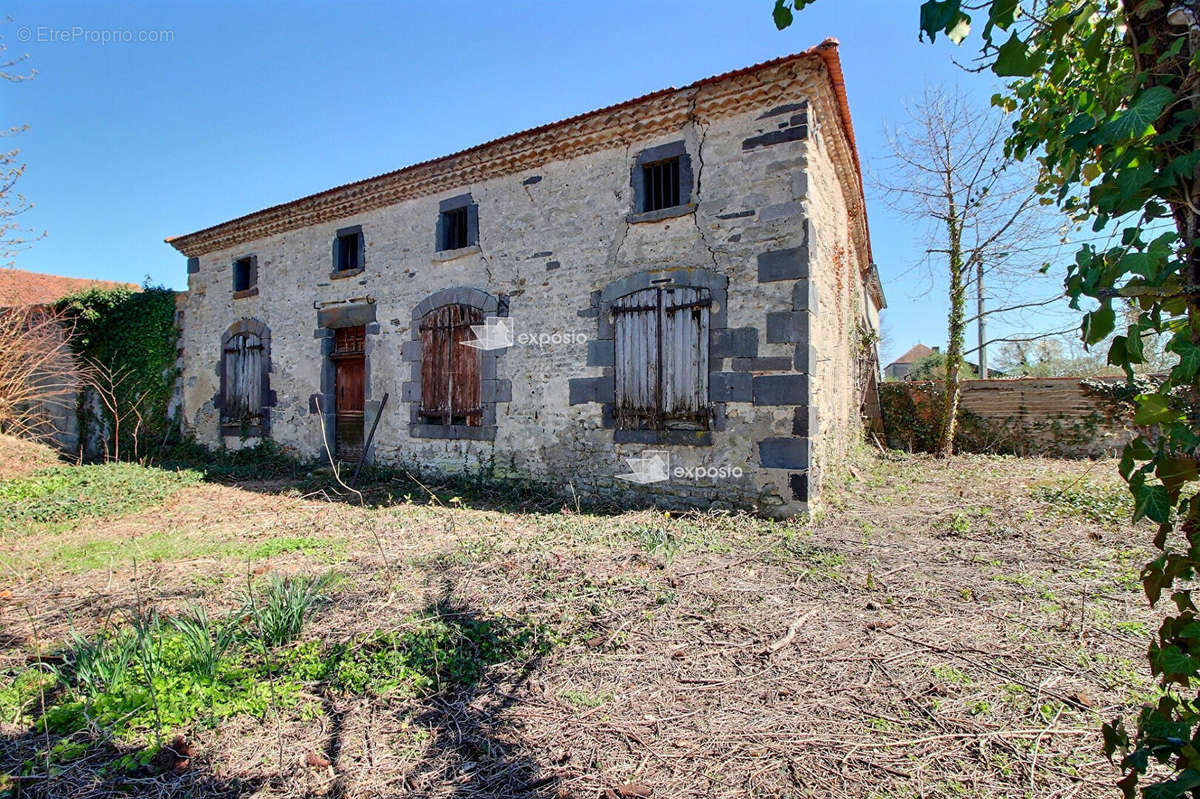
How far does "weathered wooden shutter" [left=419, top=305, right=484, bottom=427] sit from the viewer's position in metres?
8.41

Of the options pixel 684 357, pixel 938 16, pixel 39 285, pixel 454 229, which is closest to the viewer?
pixel 938 16

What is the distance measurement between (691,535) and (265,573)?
3835 millimetres

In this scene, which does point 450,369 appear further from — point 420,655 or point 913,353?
point 913,353

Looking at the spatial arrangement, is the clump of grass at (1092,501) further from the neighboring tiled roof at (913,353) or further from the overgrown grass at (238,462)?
the neighboring tiled roof at (913,353)

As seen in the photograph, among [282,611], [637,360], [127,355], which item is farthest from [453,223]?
[127,355]

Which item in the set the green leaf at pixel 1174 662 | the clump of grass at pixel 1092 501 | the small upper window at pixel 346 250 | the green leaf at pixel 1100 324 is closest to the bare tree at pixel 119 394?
the small upper window at pixel 346 250

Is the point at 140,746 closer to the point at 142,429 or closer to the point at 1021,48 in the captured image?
the point at 1021,48

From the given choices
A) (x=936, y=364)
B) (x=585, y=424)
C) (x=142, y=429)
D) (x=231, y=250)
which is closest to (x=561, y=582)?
(x=585, y=424)

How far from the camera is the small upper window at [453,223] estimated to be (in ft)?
28.2

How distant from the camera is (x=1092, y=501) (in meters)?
6.79

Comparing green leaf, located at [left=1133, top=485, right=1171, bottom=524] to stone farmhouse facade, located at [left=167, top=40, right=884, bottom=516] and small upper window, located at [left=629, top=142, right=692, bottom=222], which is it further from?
small upper window, located at [left=629, top=142, right=692, bottom=222]

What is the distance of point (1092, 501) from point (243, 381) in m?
13.9

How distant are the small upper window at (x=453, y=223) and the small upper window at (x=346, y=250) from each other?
80.0 inches

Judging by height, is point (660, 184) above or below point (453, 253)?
above
